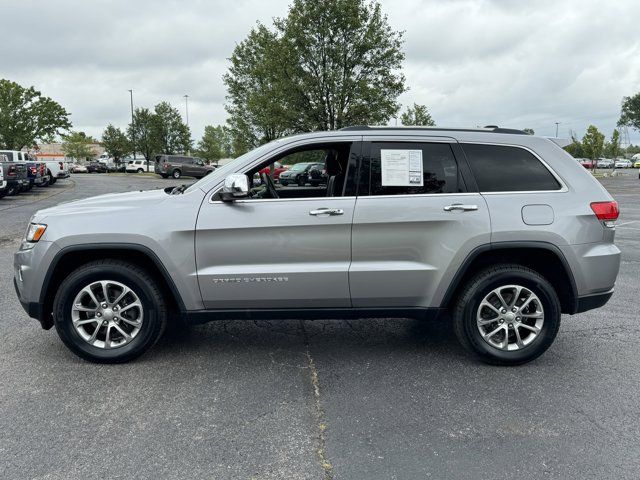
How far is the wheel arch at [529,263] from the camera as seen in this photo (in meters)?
3.83

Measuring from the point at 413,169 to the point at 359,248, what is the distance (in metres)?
0.75

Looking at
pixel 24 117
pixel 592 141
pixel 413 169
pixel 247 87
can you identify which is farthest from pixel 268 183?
pixel 592 141

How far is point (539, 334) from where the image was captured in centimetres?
392

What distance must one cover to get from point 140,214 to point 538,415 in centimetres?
310

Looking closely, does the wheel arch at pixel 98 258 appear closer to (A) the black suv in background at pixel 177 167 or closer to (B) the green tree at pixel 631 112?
(A) the black suv in background at pixel 177 167

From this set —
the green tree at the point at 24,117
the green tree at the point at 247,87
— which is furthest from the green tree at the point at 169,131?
the green tree at the point at 247,87

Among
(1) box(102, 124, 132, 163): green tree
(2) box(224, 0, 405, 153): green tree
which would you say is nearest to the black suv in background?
(2) box(224, 0, 405, 153): green tree

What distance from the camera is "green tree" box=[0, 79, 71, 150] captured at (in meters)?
41.6

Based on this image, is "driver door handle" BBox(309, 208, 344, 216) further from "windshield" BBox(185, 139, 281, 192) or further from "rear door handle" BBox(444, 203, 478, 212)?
"rear door handle" BBox(444, 203, 478, 212)

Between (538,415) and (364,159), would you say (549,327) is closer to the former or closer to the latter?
(538,415)

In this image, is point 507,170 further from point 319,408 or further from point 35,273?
point 35,273

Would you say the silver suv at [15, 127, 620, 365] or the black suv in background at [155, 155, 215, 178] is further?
the black suv in background at [155, 155, 215, 178]

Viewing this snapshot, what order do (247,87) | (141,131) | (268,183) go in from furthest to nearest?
1. (141,131)
2. (247,87)
3. (268,183)

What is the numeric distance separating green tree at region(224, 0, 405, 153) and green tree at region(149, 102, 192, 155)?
36.2 metres
